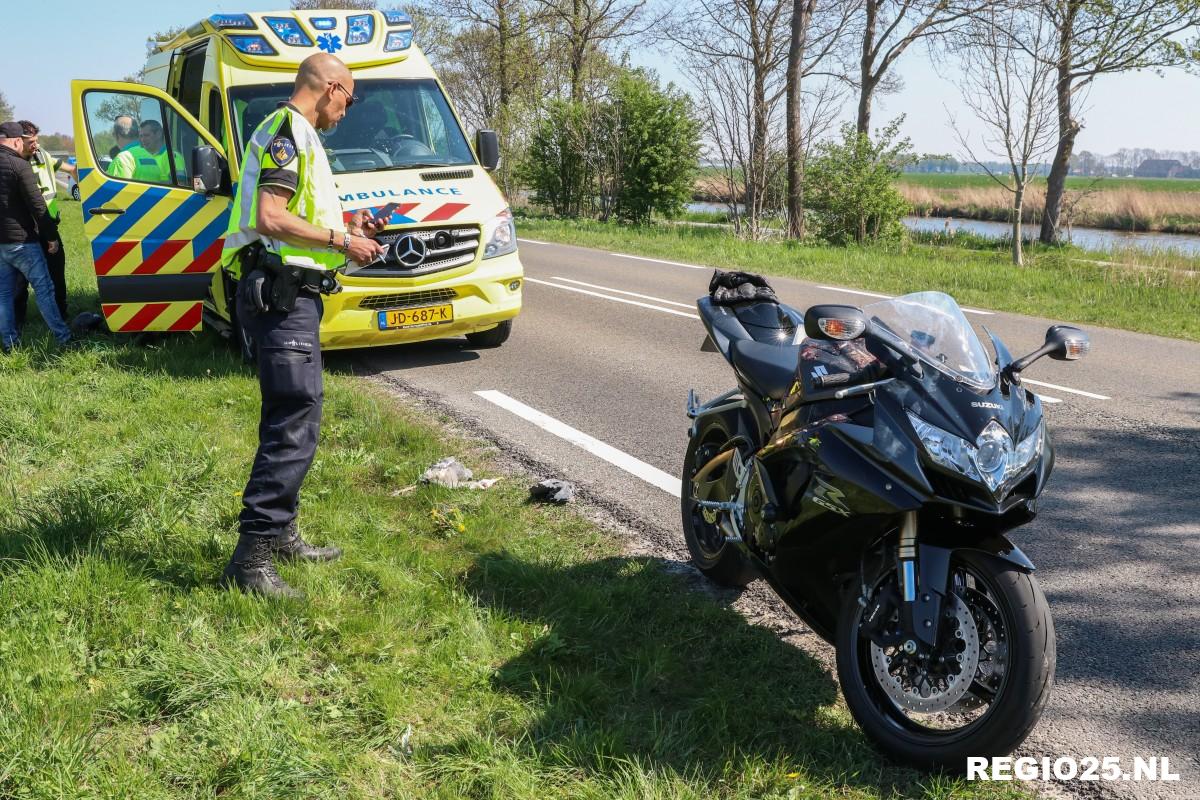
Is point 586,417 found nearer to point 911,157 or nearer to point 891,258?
point 891,258

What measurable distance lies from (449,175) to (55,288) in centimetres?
406

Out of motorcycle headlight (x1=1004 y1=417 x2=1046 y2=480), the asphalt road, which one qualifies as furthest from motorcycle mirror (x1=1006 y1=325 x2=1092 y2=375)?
the asphalt road

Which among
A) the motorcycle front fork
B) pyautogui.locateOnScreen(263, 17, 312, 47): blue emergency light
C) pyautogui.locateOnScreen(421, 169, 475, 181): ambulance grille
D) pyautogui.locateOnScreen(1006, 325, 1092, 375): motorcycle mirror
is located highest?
pyautogui.locateOnScreen(263, 17, 312, 47): blue emergency light

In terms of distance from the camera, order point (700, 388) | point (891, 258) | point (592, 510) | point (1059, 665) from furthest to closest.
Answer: point (891, 258), point (700, 388), point (592, 510), point (1059, 665)

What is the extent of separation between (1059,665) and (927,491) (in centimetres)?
136

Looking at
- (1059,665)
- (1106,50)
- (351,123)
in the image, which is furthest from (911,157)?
(1059,665)

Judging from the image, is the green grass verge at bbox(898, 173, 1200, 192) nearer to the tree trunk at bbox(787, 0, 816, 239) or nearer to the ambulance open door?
the tree trunk at bbox(787, 0, 816, 239)

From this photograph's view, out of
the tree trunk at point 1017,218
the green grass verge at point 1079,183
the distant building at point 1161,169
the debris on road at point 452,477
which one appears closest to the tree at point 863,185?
the green grass verge at point 1079,183

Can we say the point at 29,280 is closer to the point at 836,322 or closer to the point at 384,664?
the point at 384,664

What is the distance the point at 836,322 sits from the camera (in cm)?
276

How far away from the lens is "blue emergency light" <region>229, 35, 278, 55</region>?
826 cm

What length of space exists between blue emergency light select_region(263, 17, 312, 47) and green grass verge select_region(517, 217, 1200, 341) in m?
8.30

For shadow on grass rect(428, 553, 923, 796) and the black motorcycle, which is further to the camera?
shadow on grass rect(428, 553, 923, 796)

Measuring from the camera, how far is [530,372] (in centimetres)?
812
